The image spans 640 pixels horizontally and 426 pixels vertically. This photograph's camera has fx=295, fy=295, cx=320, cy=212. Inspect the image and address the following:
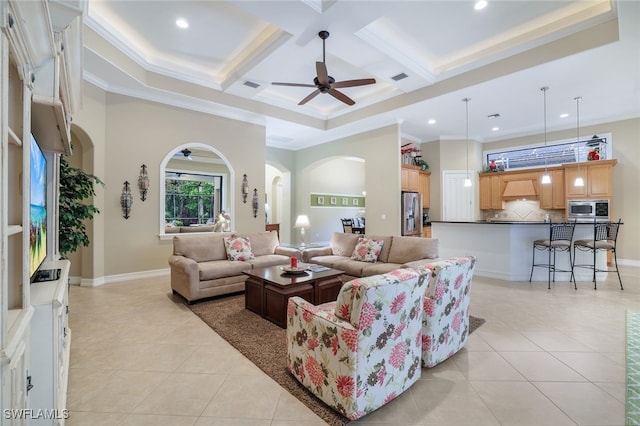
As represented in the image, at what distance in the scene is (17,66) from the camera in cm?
115

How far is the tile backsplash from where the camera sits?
7.48 meters

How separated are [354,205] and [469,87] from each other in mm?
6689

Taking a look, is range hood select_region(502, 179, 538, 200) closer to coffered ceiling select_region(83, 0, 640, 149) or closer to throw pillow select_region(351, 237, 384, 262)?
coffered ceiling select_region(83, 0, 640, 149)

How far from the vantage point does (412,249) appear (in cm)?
454

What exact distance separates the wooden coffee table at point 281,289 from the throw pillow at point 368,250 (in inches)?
41.8

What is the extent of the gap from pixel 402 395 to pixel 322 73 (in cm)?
360

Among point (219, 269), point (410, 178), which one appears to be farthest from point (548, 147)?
point (219, 269)

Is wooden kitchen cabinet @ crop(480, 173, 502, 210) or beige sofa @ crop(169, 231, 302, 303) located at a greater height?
wooden kitchen cabinet @ crop(480, 173, 502, 210)

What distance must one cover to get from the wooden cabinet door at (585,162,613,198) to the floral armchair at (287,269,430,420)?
720 centimetres

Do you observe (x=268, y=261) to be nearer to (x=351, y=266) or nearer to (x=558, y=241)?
(x=351, y=266)

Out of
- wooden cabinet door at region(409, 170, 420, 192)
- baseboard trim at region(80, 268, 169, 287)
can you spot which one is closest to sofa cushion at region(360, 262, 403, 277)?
wooden cabinet door at region(409, 170, 420, 192)

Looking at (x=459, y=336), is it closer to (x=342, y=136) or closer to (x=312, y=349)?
(x=312, y=349)

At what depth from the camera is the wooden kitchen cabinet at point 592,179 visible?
255 inches

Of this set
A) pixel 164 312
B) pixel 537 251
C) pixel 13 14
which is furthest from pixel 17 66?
pixel 537 251
